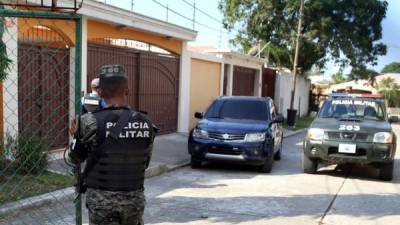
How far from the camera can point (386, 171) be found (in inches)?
388

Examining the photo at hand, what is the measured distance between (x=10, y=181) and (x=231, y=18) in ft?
83.7

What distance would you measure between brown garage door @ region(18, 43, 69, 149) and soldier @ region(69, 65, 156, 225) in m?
6.21

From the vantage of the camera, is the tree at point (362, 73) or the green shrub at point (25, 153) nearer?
the green shrub at point (25, 153)

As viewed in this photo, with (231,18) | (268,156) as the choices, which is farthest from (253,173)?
(231,18)

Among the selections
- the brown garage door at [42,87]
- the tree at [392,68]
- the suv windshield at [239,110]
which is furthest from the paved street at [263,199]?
the tree at [392,68]

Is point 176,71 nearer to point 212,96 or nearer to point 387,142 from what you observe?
point 212,96

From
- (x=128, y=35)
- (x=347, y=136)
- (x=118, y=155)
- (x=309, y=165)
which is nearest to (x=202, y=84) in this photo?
(x=128, y=35)

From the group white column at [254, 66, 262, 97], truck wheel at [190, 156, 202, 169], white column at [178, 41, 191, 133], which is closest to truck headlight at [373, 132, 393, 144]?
truck wheel at [190, 156, 202, 169]

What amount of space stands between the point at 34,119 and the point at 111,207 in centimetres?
718

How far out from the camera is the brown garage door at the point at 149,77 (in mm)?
12266

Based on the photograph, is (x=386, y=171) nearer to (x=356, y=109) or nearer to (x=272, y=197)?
(x=356, y=109)

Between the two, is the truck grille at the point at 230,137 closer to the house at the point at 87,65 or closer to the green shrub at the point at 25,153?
the house at the point at 87,65

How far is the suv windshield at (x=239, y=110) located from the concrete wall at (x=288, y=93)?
1774 cm

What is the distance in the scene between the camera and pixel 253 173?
10391 millimetres
